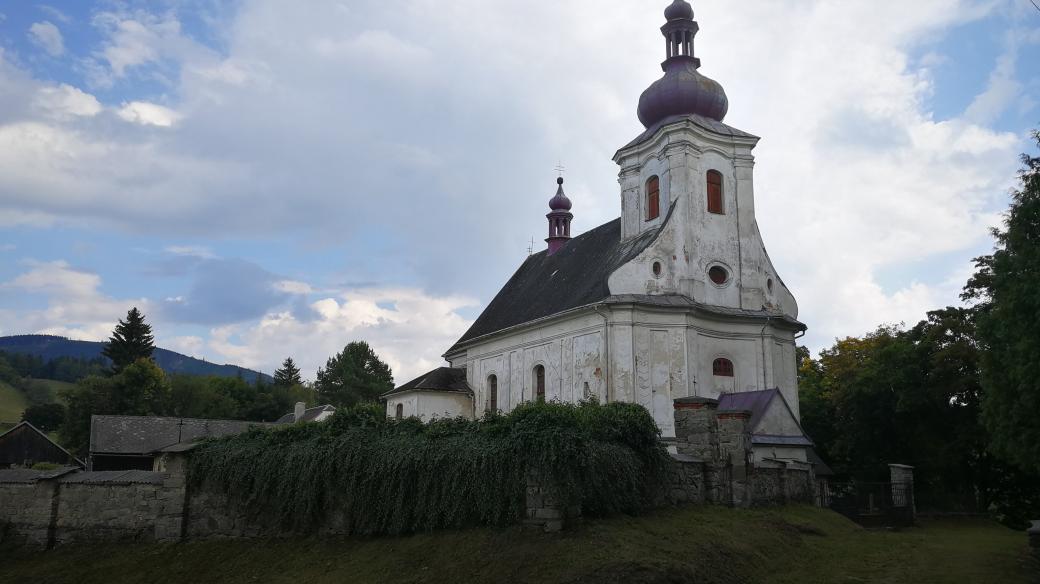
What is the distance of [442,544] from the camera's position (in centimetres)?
1245

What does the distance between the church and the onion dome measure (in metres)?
0.05

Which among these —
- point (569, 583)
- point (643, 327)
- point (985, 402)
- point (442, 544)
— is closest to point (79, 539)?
point (442, 544)

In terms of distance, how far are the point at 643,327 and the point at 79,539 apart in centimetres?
1850

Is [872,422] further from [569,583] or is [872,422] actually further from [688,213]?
[569,583]

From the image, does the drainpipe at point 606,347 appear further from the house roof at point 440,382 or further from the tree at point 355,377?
the tree at point 355,377

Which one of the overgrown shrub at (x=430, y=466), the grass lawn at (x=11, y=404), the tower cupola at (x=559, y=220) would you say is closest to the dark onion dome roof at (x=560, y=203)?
the tower cupola at (x=559, y=220)

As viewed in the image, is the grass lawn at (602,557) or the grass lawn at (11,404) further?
the grass lawn at (11,404)

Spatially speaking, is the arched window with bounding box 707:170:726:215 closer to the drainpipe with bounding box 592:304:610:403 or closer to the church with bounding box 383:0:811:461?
the church with bounding box 383:0:811:461

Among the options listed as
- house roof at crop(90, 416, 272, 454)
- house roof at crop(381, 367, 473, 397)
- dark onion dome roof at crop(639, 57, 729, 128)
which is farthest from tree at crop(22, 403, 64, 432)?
dark onion dome roof at crop(639, 57, 729, 128)

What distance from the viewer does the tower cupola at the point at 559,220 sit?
4475 centimetres

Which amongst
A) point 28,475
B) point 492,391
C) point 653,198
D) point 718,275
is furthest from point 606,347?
point 28,475

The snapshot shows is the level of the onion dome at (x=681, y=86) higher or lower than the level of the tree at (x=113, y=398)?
higher

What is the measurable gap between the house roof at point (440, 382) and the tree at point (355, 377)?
121 feet

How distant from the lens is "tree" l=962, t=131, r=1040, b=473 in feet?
52.5
